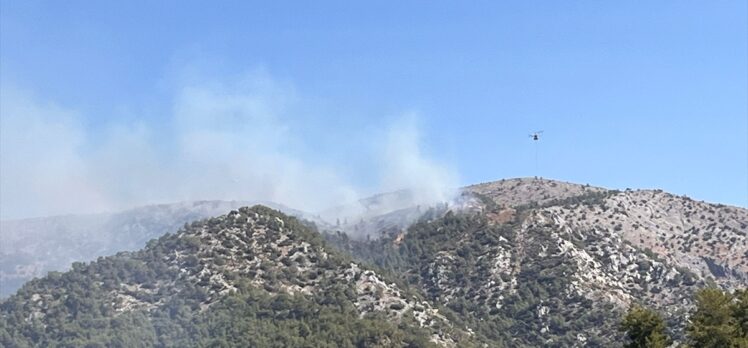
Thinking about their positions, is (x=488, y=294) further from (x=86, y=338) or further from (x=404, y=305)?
(x=86, y=338)

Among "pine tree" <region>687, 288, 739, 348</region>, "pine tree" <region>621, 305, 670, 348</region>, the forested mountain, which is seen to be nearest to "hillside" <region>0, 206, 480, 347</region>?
the forested mountain

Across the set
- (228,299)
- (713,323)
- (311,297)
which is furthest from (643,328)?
(228,299)

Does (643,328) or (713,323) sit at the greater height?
(713,323)

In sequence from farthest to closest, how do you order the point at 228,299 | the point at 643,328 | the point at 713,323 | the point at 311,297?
the point at 311,297
the point at 228,299
the point at 643,328
the point at 713,323

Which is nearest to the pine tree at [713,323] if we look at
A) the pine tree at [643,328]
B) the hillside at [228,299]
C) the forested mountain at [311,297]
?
the pine tree at [643,328]

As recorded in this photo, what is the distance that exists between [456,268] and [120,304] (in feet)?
237

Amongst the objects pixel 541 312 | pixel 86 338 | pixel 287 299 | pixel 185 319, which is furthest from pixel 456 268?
pixel 86 338

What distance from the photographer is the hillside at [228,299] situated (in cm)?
14538

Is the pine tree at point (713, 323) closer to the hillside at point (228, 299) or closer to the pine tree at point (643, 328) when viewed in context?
the pine tree at point (643, 328)

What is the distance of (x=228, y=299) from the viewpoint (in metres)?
154

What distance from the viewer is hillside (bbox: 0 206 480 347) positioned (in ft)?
477

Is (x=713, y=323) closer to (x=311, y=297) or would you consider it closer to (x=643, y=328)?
(x=643, y=328)

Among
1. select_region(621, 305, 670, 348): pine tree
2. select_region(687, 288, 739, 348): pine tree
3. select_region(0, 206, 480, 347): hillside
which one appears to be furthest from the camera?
select_region(0, 206, 480, 347): hillside

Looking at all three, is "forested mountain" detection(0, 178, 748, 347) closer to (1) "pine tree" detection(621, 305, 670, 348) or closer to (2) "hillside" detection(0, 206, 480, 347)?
(2) "hillside" detection(0, 206, 480, 347)
